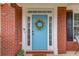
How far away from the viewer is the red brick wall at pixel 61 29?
1828cm

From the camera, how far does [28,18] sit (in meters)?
18.7

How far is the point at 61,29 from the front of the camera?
18.3 metres

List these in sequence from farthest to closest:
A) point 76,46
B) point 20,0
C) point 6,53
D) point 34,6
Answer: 1. point 76,46
2. point 34,6
3. point 6,53
4. point 20,0

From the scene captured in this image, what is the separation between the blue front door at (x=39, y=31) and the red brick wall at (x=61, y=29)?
3.06ft

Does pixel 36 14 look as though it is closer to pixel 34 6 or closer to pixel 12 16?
pixel 34 6

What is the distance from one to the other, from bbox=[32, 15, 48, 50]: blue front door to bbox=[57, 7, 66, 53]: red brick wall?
0.93 metres

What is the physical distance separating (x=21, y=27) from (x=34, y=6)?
153cm

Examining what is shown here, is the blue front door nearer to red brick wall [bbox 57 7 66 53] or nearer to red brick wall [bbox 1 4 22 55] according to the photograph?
red brick wall [bbox 57 7 66 53]

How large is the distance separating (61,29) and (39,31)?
4.80 feet

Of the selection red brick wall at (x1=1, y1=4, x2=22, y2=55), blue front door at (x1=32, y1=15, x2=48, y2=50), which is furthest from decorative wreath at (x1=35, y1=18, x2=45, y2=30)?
red brick wall at (x1=1, y1=4, x2=22, y2=55)

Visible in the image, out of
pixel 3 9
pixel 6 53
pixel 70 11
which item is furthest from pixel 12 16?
pixel 70 11

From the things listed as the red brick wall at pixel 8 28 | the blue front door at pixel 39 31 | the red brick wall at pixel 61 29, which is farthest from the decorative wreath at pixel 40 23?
the red brick wall at pixel 8 28

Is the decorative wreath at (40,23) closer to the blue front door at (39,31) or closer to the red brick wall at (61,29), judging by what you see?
the blue front door at (39,31)

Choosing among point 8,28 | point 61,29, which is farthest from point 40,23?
point 8,28
